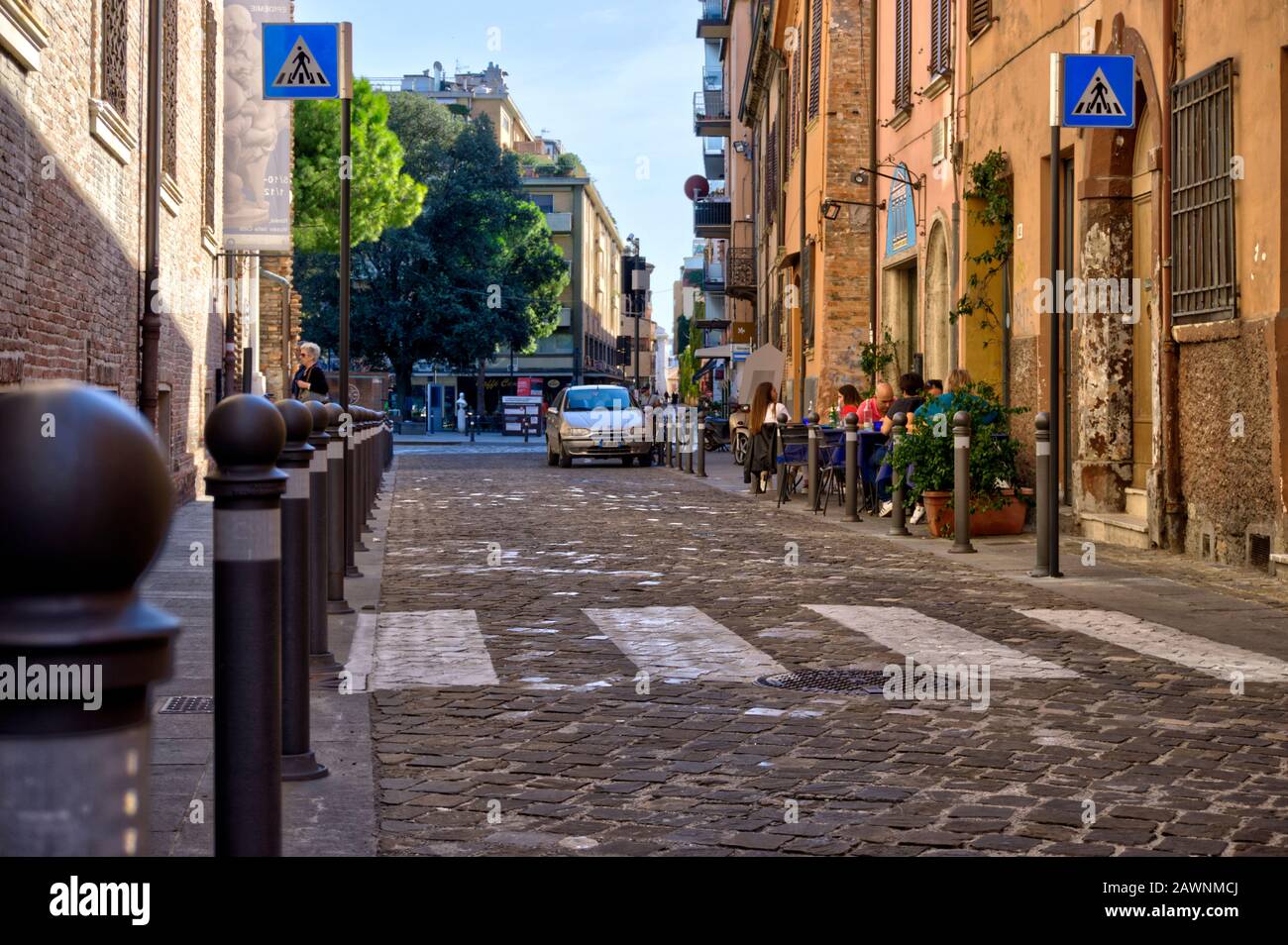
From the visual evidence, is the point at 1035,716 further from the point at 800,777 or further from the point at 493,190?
the point at 493,190

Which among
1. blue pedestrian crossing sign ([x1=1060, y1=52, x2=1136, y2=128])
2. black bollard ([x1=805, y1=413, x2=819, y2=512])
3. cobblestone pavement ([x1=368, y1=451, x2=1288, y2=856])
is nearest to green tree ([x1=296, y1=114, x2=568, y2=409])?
black bollard ([x1=805, y1=413, x2=819, y2=512])

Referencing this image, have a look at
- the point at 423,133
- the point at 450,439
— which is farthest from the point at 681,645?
the point at 423,133

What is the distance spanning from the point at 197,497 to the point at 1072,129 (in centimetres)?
1100

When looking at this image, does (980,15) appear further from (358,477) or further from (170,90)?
(358,477)

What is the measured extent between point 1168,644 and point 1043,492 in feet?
9.69

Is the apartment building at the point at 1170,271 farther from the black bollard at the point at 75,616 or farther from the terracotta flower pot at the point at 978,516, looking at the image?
the black bollard at the point at 75,616

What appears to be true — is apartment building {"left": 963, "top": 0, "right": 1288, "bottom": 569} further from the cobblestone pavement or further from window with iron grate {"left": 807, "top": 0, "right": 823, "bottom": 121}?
window with iron grate {"left": 807, "top": 0, "right": 823, "bottom": 121}

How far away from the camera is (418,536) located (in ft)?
46.9

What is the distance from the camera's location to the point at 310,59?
10617 mm

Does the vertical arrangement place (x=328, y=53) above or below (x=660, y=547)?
above

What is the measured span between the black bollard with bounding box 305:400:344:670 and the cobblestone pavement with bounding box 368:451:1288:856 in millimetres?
278

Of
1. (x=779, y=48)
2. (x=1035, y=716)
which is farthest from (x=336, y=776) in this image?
(x=779, y=48)

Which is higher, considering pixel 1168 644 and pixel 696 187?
pixel 696 187
